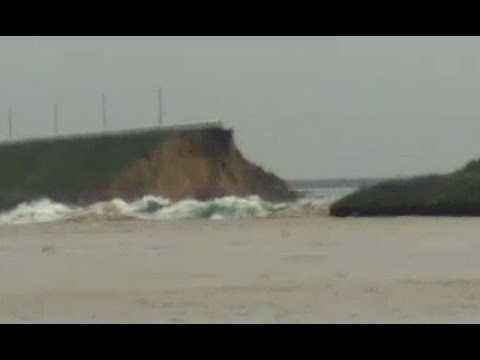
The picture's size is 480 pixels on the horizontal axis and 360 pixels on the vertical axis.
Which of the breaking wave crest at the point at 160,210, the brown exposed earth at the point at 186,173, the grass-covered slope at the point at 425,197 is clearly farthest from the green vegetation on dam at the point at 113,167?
the grass-covered slope at the point at 425,197

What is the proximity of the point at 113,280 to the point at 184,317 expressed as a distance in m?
1.85

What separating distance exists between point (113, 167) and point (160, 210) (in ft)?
5.57

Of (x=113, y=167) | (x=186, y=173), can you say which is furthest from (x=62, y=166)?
(x=186, y=173)

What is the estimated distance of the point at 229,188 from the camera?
18.1 metres

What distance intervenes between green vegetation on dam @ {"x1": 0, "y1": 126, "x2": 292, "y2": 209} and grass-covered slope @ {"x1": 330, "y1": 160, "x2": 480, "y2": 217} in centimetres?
304

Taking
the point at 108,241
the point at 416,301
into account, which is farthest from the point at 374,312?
the point at 108,241

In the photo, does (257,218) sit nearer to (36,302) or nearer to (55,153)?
(55,153)

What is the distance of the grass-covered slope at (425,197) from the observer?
14.3 metres

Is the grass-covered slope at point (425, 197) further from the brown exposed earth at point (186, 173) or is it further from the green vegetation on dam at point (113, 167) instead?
the green vegetation on dam at point (113, 167)

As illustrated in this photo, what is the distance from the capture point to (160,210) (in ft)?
57.0

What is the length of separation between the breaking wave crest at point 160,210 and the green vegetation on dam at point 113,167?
0.29 metres

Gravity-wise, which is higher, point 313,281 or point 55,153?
point 55,153

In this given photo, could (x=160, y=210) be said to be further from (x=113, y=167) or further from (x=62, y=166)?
(x=62, y=166)

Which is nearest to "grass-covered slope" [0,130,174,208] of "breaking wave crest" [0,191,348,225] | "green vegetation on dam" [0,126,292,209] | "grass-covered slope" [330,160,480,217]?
"green vegetation on dam" [0,126,292,209]
